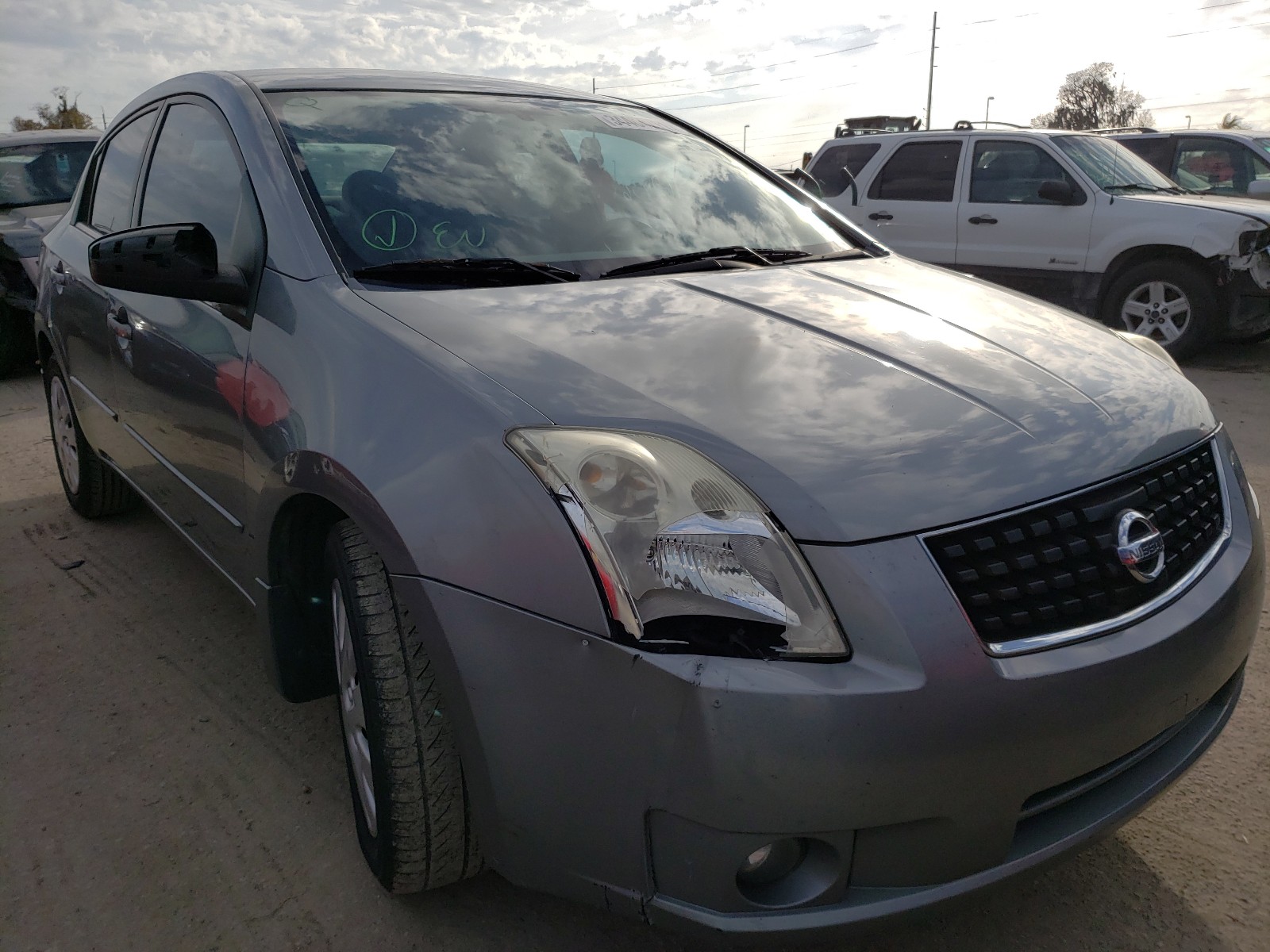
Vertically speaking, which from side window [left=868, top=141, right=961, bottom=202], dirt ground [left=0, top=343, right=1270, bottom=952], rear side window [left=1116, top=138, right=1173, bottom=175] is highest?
rear side window [left=1116, top=138, right=1173, bottom=175]

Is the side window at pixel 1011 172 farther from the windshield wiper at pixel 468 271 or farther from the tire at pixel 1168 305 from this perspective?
the windshield wiper at pixel 468 271

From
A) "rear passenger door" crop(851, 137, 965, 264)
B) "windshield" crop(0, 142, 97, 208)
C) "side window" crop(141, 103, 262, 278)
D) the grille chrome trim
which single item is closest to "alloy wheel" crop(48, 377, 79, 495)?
"side window" crop(141, 103, 262, 278)

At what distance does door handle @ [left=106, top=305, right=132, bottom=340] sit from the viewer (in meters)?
2.93

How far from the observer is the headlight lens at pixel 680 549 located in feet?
4.61

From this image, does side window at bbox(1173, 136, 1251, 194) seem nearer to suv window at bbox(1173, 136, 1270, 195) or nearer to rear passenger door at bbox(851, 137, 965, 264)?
suv window at bbox(1173, 136, 1270, 195)

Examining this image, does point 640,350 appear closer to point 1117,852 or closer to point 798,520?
point 798,520

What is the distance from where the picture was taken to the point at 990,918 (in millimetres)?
1888

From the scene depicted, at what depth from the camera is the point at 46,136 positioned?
26.9 ft

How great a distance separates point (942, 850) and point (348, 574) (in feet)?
3.64

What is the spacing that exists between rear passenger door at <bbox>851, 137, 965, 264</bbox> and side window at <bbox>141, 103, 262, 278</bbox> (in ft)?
20.5

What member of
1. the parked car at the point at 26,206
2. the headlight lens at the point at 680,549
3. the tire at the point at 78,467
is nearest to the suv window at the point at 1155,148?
the tire at the point at 78,467

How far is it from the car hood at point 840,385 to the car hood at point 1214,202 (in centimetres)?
563

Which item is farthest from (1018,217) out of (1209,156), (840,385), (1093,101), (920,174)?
(1093,101)

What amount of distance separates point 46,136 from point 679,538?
8.77 metres
